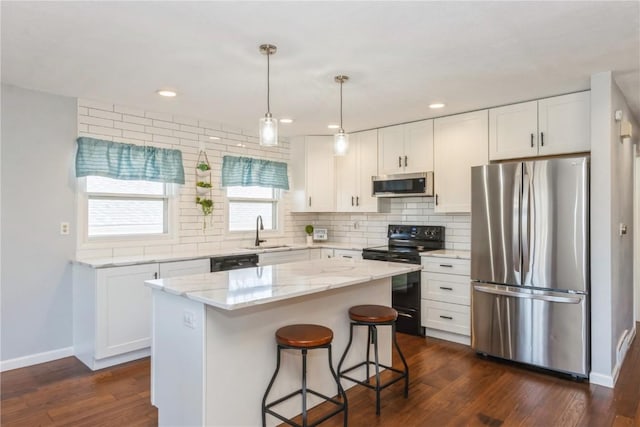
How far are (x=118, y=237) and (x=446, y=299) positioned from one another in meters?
3.29

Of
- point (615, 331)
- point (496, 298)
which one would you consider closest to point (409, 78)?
point (496, 298)

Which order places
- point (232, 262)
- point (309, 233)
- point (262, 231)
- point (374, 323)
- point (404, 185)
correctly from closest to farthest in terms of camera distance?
point (374, 323)
point (232, 262)
point (404, 185)
point (262, 231)
point (309, 233)

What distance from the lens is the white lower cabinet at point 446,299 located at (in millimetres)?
3891

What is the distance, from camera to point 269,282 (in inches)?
92.8

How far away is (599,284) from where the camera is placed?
9.87 ft

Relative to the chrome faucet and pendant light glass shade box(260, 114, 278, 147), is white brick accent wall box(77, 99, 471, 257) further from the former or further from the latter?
pendant light glass shade box(260, 114, 278, 147)

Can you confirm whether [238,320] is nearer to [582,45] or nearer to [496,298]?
[496,298]

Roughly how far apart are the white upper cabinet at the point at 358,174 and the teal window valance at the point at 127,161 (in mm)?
2000

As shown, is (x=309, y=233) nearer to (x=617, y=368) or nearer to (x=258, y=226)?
(x=258, y=226)

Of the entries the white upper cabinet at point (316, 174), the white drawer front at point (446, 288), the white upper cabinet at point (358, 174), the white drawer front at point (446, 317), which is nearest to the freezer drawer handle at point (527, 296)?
the white drawer front at point (446, 288)

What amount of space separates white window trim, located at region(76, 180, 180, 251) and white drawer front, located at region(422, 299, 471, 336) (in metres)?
2.76

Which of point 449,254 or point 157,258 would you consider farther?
point 449,254

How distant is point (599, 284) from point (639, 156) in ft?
7.84

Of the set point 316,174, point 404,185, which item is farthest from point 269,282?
point 316,174
